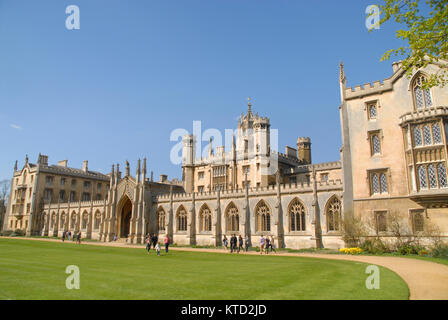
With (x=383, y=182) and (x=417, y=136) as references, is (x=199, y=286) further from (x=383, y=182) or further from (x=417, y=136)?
(x=417, y=136)

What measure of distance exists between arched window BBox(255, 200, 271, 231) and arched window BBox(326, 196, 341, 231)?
6560 mm

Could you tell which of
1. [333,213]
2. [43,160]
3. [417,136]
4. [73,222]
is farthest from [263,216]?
[43,160]

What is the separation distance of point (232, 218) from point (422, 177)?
2000 centimetres

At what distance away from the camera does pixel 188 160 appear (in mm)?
53062

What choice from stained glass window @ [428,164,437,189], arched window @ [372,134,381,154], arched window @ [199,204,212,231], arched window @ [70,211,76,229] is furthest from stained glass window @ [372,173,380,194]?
arched window @ [70,211,76,229]

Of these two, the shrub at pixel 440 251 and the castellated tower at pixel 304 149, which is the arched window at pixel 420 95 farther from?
the castellated tower at pixel 304 149

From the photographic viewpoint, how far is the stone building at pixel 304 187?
2533 centimetres

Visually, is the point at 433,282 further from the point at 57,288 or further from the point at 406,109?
the point at 406,109

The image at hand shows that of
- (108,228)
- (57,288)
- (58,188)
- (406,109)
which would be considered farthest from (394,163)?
(58,188)

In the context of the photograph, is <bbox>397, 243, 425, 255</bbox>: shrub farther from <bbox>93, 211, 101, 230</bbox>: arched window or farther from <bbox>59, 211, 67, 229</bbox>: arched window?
<bbox>59, 211, 67, 229</bbox>: arched window

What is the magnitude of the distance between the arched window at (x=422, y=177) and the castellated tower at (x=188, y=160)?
34.2m

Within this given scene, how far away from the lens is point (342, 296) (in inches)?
348

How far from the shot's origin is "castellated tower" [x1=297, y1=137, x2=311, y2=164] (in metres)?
54.6

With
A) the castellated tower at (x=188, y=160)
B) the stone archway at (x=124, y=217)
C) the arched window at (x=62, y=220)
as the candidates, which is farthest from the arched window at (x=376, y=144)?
the arched window at (x=62, y=220)
